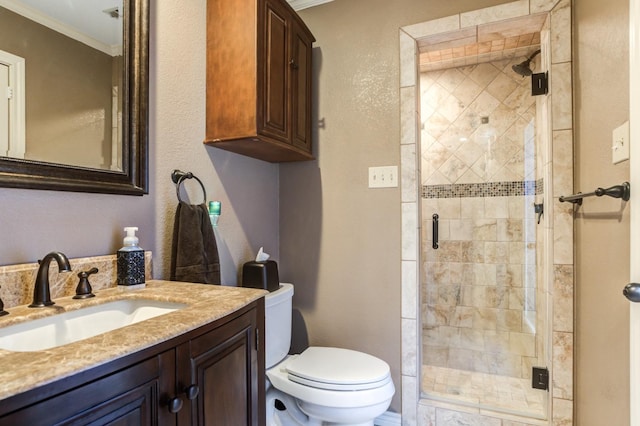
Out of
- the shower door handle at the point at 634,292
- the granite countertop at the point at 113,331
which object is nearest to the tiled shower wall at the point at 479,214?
the shower door handle at the point at 634,292

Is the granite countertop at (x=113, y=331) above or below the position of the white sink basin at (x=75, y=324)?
above

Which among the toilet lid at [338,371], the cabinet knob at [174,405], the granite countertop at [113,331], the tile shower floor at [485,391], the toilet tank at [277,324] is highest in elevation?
the granite countertop at [113,331]

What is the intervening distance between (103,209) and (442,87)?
284cm

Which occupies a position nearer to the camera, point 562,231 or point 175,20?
point 175,20

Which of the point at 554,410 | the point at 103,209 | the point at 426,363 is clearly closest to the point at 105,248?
the point at 103,209

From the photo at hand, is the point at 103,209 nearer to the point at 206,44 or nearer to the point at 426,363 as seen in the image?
the point at 206,44

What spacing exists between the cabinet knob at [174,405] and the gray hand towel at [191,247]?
642 mm

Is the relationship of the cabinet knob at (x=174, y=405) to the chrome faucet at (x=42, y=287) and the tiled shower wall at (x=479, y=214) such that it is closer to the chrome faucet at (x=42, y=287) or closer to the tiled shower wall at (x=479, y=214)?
the chrome faucet at (x=42, y=287)

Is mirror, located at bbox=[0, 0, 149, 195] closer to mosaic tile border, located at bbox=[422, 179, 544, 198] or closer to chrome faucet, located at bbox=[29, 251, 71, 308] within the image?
chrome faucet, located at bbox=[29, 251, 71, 308]

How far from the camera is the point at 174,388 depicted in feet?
2.16

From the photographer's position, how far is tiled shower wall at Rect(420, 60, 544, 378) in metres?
2.72

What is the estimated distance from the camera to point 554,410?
1460 mm

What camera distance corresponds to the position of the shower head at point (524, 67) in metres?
2.53

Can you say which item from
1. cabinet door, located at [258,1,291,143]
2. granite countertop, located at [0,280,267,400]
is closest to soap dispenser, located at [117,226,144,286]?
granite countertop, located at [0,280,267,400]
